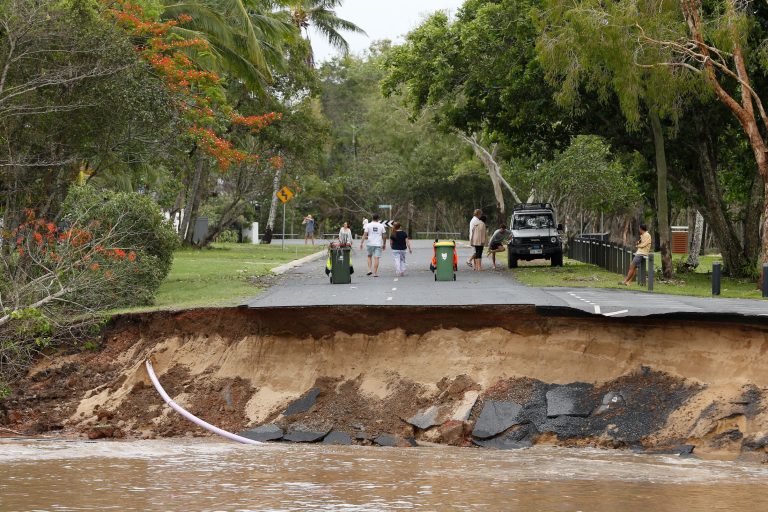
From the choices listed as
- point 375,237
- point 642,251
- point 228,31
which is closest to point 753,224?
point 642,251

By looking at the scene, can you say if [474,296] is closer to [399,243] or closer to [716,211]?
[399,243]

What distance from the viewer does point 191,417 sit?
56.1 feet

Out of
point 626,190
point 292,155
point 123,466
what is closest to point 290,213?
point 292,155

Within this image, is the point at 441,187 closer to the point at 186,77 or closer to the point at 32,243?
the point at 186,77

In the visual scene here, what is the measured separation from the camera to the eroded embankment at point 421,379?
1605 centimetres

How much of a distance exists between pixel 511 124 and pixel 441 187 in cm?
4294

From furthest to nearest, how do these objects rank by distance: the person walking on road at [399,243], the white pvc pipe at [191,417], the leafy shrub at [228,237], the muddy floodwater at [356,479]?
the leafy shrub at [228,237], the person walking on road at [399,243], the white pvc pipe at [191,417], the muddy floodwater at [356,479]

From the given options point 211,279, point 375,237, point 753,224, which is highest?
point 753,224

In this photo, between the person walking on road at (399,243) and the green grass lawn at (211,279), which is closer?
the green grass lawn at (211,279)

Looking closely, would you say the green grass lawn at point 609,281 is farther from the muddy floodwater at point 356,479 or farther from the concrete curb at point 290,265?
the muddy floodwater at point 356,479

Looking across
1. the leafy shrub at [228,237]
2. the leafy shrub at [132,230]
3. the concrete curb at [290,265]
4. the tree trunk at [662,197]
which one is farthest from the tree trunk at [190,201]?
the tree trunk at [662,197]

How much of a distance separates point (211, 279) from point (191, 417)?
37.7 feet

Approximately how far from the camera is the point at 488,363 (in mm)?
17891

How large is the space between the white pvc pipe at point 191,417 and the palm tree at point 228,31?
14.2 m
